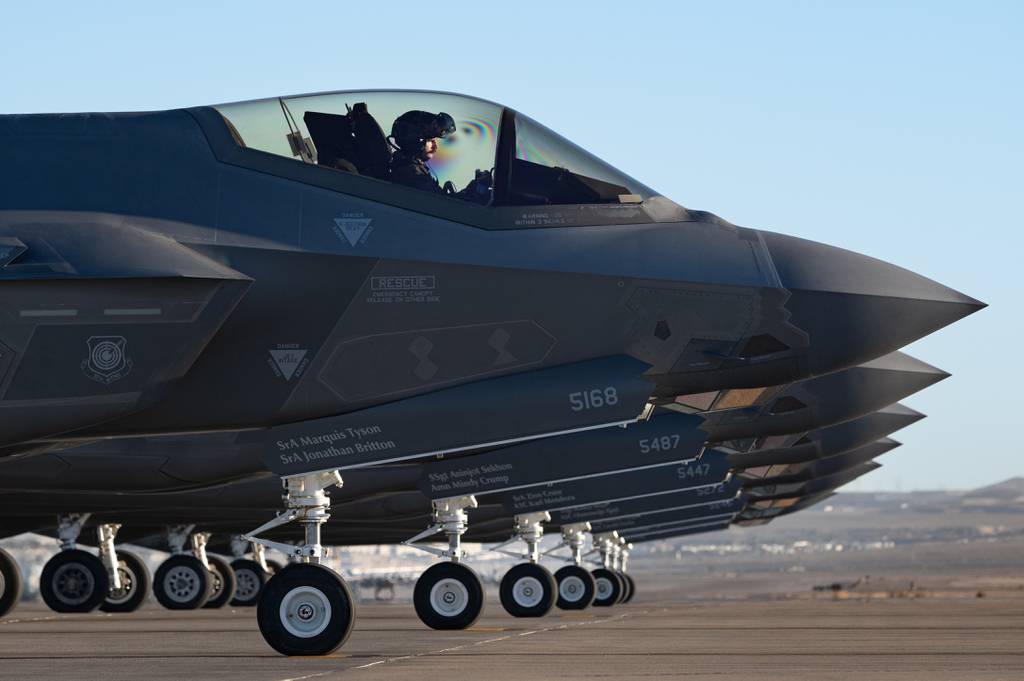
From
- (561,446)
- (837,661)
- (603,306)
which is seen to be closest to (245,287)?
(603,306)

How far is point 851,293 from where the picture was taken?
1133 cm

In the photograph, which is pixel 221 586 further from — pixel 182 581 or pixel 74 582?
pixel 74 582

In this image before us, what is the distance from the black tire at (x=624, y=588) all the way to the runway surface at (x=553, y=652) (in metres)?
13.9

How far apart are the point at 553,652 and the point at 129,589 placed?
14453 millimetres

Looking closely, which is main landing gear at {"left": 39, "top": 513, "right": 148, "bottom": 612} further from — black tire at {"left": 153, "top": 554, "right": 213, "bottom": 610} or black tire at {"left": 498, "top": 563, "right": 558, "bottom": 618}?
black tire at {"left": 498, "top": 563, "right": 558, "bottom": 618}

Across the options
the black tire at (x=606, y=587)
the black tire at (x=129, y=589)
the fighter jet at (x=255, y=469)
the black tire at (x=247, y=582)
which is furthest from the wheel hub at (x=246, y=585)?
the fighter jet at (x=255, y=469)

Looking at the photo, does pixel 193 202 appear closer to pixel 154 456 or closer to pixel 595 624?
pixel 154 456

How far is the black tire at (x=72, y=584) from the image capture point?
23078 mm

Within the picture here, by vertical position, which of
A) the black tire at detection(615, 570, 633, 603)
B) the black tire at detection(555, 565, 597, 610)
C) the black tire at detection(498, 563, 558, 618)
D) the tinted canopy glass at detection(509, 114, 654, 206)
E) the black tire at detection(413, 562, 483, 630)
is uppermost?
the tinted canopy glass at detection(509, 114, 654, 206)

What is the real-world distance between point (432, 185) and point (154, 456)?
8343 millimetres

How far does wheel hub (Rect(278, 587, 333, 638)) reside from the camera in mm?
11055

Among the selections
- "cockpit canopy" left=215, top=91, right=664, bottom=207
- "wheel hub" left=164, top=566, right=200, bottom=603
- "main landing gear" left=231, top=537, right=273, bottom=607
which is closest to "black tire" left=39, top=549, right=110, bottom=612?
"wheel hub" left=164, top=566, right=200, bottom=603

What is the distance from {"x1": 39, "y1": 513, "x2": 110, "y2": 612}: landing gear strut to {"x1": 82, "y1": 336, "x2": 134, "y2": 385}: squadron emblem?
13.1 meters

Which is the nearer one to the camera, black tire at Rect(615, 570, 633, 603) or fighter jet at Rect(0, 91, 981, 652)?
fighter jet at Rect(0, 91, 981, 652)
